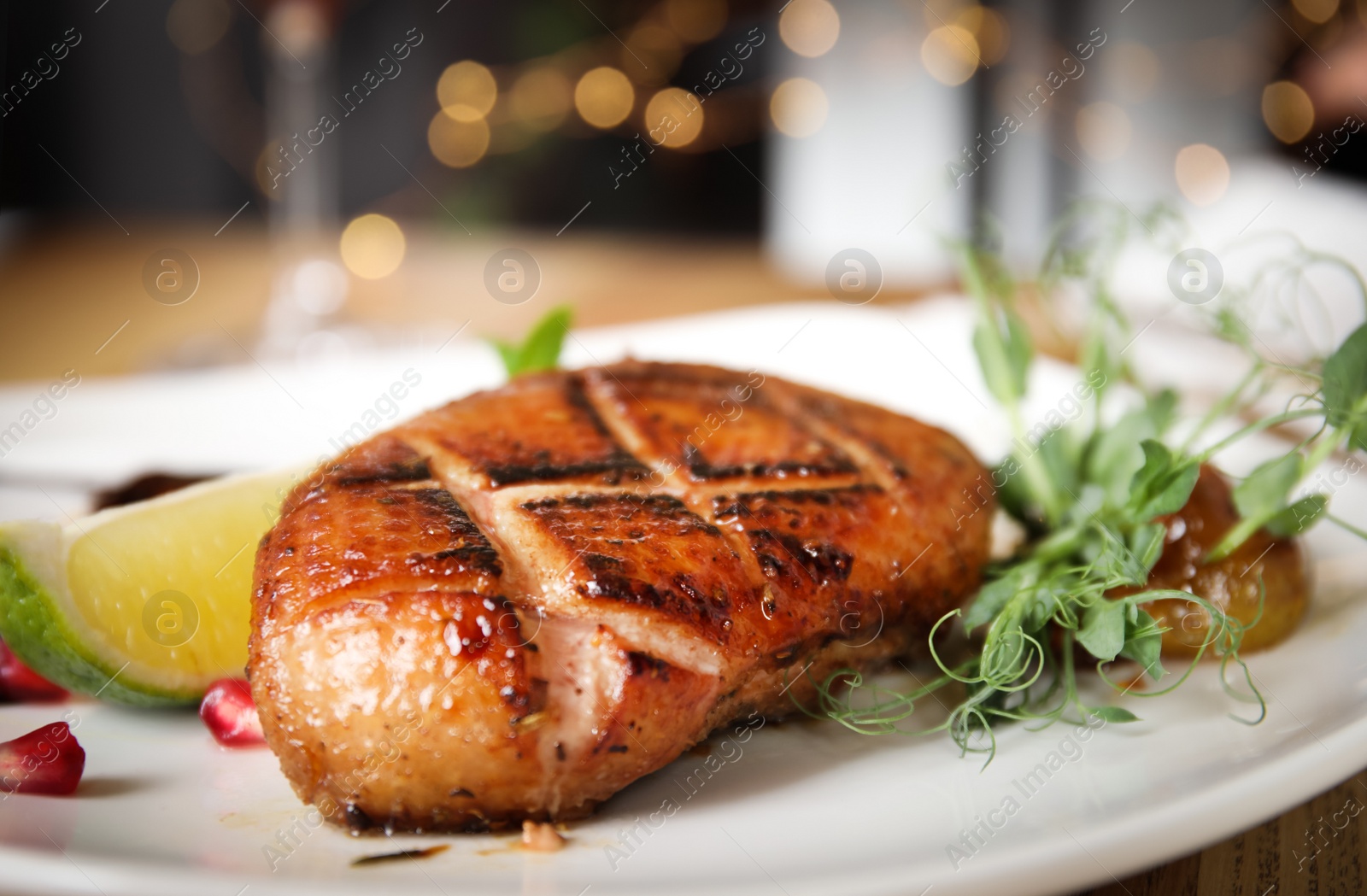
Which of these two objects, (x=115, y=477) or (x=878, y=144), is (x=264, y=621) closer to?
(x=115, y=477)

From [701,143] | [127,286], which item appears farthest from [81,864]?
[701,143]

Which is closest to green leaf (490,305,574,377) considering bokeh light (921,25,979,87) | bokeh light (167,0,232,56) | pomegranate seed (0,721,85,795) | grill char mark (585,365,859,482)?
grill char mark (585,365,859,482)

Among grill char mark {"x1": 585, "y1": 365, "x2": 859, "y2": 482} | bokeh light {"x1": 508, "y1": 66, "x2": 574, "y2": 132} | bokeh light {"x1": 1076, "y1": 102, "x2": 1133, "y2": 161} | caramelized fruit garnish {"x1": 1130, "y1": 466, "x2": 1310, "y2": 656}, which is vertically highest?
bokeh light {"x1": 508, "y1": 66, "x2": 574, "y2": 132}

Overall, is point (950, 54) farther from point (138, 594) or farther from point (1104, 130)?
point (138, 594)

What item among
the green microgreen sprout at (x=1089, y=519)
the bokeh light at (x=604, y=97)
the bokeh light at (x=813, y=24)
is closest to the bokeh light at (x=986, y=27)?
the bokeh light at (x=813, y=24)

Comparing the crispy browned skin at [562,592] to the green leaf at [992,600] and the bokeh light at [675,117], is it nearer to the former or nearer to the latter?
the green leaf at [992,600]

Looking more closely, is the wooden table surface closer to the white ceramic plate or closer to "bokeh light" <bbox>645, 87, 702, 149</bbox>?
"bokeh light" <bbox>645, 87, 702, 149</bbox>
